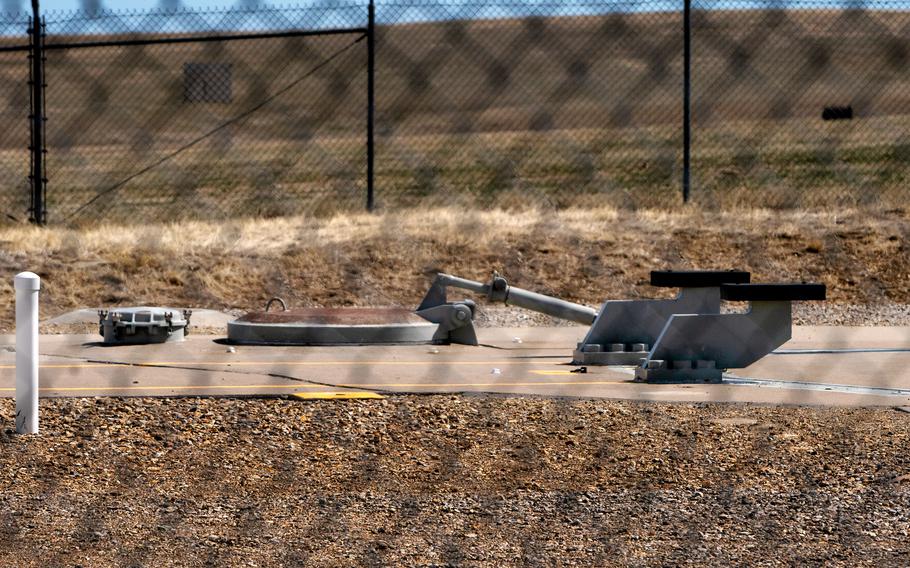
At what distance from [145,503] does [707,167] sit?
11059 mm

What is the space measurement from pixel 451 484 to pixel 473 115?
58.6 ft

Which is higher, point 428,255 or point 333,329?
point 428,255

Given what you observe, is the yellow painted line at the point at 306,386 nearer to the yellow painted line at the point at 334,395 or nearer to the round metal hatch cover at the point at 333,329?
the yellow painted line at the point at 334,395

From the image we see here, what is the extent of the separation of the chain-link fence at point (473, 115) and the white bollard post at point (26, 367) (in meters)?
4.11

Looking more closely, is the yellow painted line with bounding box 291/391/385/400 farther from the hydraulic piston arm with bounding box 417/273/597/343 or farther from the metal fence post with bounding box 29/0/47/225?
the metal fence post with bounding box 29/0/47/225

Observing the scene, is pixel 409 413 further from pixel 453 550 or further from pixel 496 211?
pixel 496 211

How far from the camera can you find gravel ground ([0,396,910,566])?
8.40ft

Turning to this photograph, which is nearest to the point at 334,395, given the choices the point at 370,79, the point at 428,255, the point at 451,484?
the point at 451,484

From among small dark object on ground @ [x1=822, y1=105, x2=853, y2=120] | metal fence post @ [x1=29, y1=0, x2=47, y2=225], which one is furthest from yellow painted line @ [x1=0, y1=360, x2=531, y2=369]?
small dark object on ground @ [x1=822, y1=105, x2=853, y2=120]

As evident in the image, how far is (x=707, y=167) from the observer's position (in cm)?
1338

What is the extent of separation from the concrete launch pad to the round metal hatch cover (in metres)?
0.06

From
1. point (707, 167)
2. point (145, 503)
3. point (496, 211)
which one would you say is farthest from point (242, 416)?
point (707, 167)

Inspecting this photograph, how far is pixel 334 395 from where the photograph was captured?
161 inches

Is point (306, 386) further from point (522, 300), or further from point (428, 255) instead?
point (428, 255)
